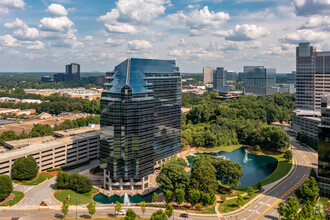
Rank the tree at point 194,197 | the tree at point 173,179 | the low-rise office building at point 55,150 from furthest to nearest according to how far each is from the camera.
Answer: the low-rise office building at point 55,150 → the tree at point 173,179 → the tree at point 194,197

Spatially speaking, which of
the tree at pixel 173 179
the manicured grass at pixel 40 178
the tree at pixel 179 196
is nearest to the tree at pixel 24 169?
the manicured grass at pixel 40 178

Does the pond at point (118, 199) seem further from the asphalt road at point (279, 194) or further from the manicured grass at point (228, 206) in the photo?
the asphalt road at point (279, 194)

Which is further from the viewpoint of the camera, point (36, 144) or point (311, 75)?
point (311, 75)

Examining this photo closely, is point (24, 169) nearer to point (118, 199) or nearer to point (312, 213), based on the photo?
point (118, 199)

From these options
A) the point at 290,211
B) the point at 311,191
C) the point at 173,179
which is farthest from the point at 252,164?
the point at 290,211

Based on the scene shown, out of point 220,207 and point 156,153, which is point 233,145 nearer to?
point 156,153

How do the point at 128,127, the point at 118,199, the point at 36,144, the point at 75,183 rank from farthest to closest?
the point at 36,144, the point at 75,183, the point at 128,127, the point at 118,199

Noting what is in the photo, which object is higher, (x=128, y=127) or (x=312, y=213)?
(x=128, y=127)
